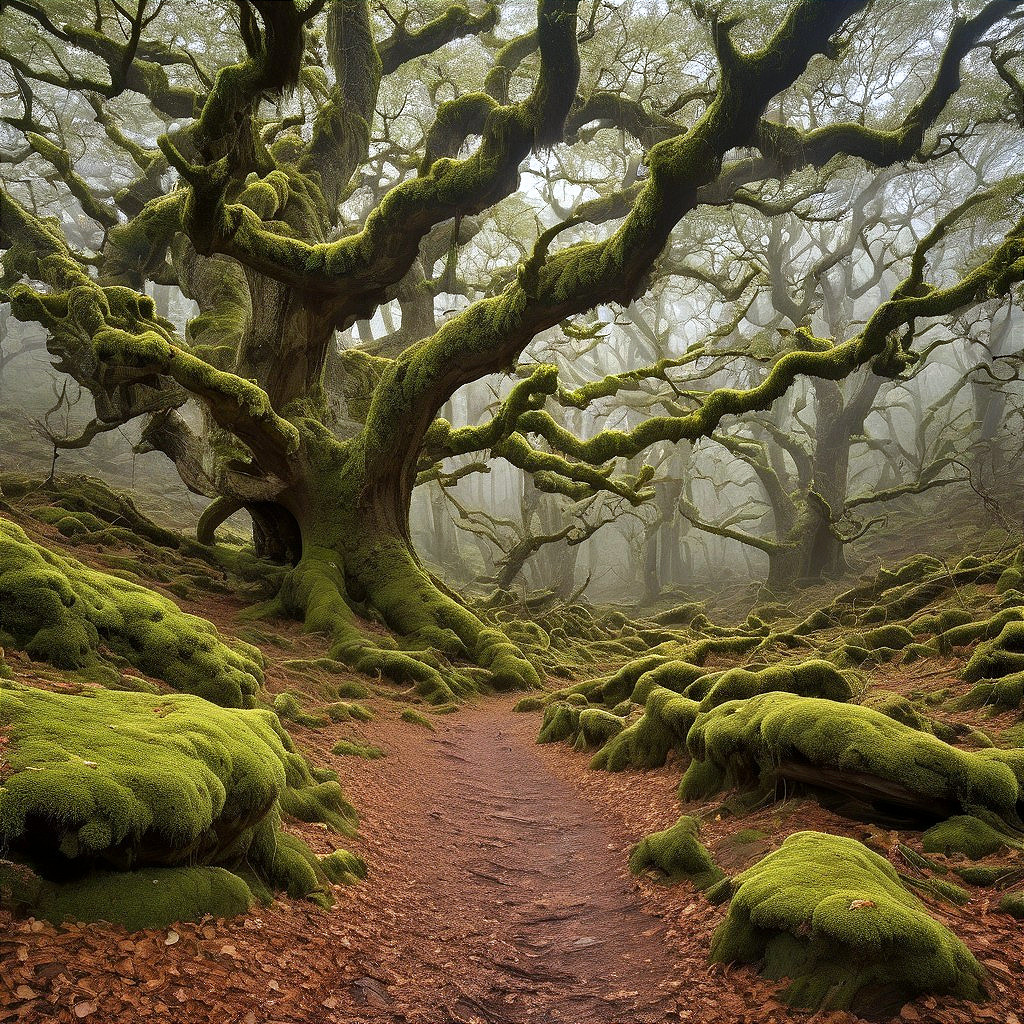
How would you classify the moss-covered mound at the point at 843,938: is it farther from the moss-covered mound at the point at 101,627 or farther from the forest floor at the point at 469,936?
the moss-covered mound at the point at 101,627

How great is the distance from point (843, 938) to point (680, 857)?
178 cm

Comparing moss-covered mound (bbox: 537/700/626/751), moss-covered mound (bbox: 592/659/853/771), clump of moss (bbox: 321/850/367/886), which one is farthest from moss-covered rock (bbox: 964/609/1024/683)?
clump of moss (bbox: 321/850/367/886)

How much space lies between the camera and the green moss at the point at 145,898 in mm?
2627

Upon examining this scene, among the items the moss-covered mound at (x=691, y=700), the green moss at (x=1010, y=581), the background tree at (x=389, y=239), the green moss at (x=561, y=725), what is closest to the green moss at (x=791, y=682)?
the moss-covered mound at (x=691, y=700)

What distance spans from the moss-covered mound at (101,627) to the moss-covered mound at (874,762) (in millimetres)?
4130

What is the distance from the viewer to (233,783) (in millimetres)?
3451

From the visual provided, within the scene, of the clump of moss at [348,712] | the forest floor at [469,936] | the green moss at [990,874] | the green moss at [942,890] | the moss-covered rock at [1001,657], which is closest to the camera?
the forest floor at [469,936]

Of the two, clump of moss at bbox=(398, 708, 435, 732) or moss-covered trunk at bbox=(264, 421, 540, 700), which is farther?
moss-covered trunk at bbox=(264, 421, 540, 700)

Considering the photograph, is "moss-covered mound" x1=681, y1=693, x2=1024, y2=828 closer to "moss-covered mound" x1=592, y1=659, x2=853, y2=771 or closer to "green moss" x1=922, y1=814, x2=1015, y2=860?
"green moss" x1=922, y1=814, x2=1015, y2=860

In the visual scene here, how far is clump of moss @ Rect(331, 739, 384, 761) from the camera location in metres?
6.54

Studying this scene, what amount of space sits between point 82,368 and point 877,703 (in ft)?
38.6

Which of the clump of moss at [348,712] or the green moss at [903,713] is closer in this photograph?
the green moss at [903,713]

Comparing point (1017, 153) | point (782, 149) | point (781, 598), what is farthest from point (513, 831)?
point (1017, 153)

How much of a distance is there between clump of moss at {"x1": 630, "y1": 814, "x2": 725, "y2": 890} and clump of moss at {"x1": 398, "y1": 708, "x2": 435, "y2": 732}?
405 cm
